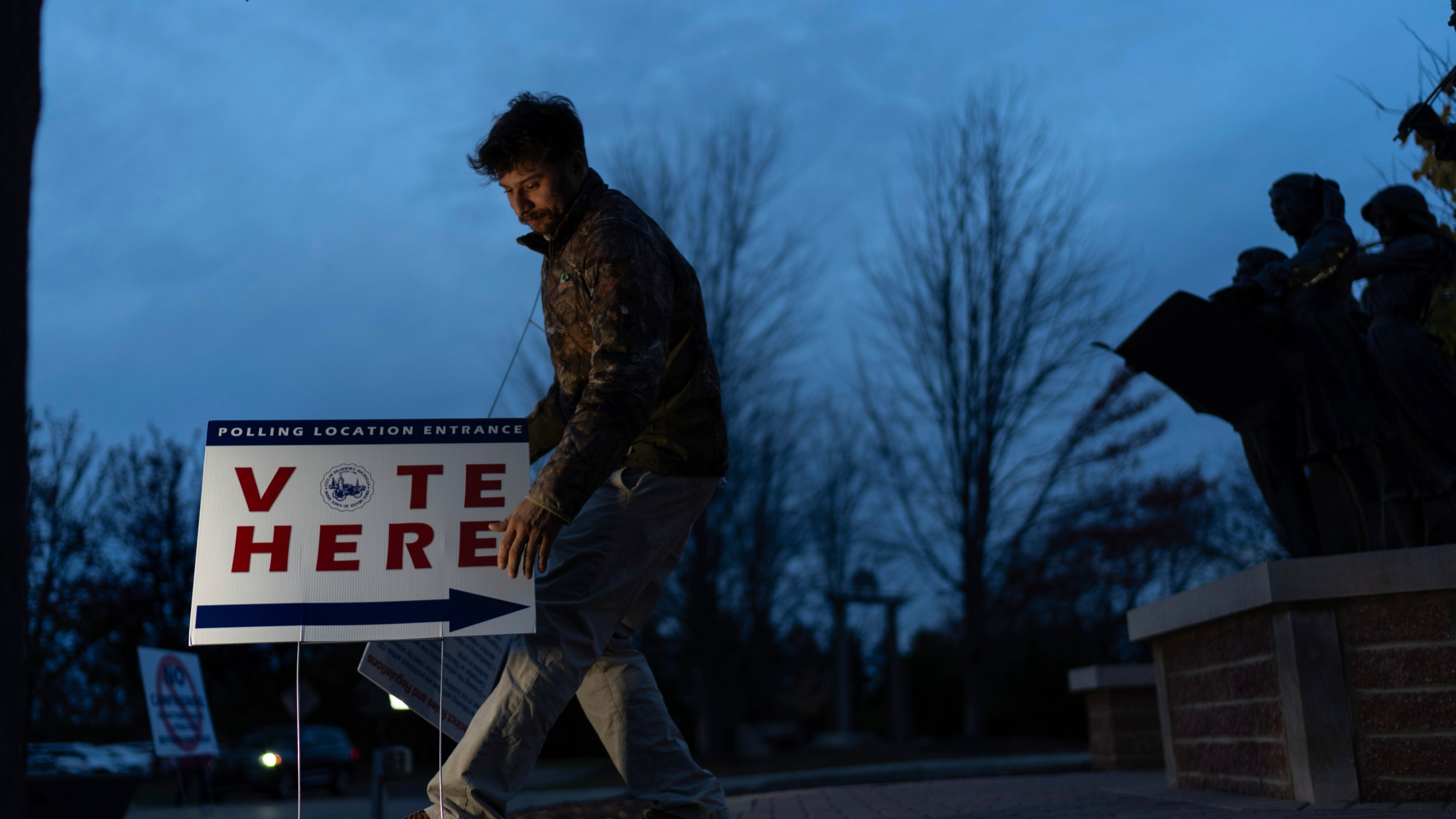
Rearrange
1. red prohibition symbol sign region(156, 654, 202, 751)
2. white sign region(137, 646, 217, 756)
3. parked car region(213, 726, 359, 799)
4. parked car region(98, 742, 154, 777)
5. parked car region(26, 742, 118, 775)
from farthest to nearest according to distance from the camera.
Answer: parked car region(98, 742, 154, 777), parked car region(213, 726, 359, 799), parked car region(26, 742, 118, 775), red prohibition symbol sign region(156, 654, 202, 751), white sign region(137, 646, 217, 756)

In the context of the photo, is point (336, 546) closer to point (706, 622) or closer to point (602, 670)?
point (602, 670)

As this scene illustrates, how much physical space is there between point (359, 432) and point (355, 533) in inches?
9.8

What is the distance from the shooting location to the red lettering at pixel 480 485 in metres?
2.79

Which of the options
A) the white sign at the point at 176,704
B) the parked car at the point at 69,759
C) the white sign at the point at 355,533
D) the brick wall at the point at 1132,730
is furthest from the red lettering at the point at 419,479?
the parked car at the point at 69,759

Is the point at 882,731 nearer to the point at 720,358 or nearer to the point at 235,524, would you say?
the point at 720,358

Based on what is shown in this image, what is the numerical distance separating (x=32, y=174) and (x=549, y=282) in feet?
4.88

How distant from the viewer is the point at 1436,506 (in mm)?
4977

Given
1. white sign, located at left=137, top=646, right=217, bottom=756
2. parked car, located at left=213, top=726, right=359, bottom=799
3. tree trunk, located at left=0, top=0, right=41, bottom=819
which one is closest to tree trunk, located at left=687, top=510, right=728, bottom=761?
parked car, located at left=213, top=726, right=359, bottom=799

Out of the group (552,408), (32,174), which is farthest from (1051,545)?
(32,174)

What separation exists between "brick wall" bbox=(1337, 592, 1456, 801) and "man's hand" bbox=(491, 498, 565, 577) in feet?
10.2

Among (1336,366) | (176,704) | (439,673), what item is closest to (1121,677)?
(1336,366)

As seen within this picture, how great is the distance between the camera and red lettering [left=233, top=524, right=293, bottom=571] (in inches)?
106

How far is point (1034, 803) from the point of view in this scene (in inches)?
201

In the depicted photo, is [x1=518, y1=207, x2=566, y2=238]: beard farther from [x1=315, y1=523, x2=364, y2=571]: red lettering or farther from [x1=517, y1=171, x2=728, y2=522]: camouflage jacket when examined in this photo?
[x1=315, y1=523, x2=364, y2=571]: red lettering
